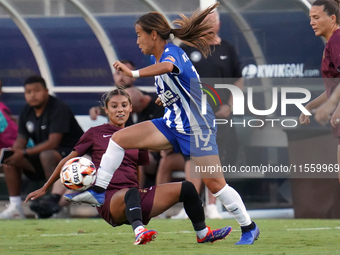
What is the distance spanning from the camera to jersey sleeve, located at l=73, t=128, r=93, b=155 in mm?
4655

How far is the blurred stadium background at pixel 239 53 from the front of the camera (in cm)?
742

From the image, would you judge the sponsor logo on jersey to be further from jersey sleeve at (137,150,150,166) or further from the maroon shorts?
the maroon shorts

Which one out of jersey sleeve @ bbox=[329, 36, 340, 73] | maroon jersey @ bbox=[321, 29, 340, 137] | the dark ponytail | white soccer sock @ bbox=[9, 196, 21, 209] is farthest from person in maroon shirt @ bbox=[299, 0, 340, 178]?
white soccer sock @ bbox=[9, 196, 21, 209]

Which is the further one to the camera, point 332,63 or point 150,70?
point 332,63

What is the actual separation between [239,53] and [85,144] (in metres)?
3.54

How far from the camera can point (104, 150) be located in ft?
15.7

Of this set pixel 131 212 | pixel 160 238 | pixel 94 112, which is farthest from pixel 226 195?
pixel 94 112

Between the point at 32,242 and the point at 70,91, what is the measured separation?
3.82m

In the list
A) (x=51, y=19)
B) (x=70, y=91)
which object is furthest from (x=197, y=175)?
(x=51, y=19)

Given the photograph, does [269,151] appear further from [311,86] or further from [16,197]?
[16,197]

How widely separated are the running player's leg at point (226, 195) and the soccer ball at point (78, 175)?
2.33 feet

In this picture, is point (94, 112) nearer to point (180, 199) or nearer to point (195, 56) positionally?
point (195, 56)

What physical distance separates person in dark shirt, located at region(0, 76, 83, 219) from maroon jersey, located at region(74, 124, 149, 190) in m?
2.86

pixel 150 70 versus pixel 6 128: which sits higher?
pixel 150 70
